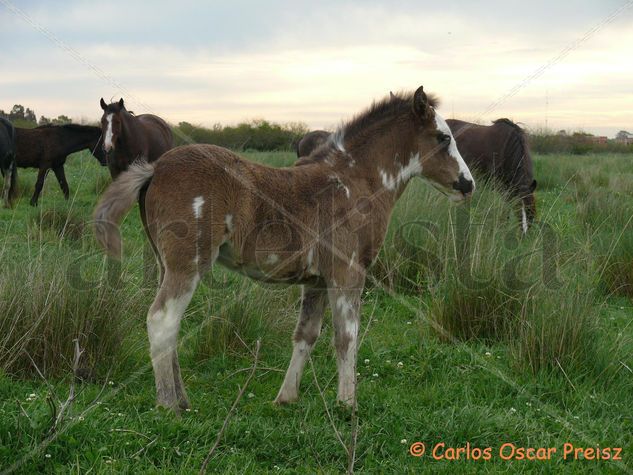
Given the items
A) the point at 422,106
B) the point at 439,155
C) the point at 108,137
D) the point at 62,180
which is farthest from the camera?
the point at 62,180

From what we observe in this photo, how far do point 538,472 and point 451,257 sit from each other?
3015 millimetres

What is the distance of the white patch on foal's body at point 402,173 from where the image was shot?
509cm

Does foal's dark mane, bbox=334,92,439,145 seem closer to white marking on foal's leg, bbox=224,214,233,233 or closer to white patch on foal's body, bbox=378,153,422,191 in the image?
white patch on foal's body, bbox=378,153,422,191

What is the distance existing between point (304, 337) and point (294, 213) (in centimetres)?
101

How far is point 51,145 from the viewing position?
15445 mm

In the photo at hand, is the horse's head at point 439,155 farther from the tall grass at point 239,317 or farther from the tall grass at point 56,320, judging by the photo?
the tall grass at point 56,320

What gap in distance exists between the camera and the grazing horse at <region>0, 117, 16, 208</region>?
41.9 feet

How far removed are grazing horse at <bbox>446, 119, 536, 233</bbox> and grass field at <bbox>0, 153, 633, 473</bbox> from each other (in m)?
5.15

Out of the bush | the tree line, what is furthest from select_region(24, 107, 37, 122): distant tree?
the bush

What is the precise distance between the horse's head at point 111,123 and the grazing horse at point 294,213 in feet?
26.9

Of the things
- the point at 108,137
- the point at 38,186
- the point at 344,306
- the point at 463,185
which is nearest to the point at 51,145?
the point at 38,186

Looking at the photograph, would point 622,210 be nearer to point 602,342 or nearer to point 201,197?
point 602,342

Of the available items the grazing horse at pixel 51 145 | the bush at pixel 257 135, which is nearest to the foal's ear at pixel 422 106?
the grazing horse at pixel 51 145

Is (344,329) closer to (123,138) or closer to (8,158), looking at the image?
(123,138)
